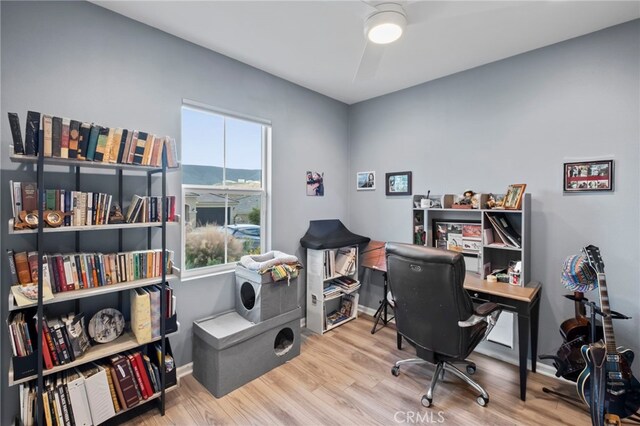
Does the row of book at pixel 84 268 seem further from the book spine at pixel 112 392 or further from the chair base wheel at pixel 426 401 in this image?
the chair base wheel at pixel 426 401

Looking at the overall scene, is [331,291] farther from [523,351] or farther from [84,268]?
[84,268]

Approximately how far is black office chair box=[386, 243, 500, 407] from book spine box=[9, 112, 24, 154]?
86.5 inches

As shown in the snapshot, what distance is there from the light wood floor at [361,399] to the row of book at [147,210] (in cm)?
130

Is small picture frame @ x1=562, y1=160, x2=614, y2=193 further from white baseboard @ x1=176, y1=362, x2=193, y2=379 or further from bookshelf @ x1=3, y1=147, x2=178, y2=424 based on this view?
white baseboard @ x1=176, y1=362, x2=193, y2=379

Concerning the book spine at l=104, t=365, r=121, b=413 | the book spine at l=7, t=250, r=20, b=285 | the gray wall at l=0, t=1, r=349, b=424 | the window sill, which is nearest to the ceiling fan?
the gray wall at l=0, t=1, r=349, b=424

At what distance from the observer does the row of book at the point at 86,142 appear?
149 cm

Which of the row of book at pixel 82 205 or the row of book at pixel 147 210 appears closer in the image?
the row of book at pixel 82 205

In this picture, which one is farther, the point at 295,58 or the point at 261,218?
the point at 261,218

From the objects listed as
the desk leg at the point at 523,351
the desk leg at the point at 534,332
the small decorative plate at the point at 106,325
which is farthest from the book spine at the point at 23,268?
the desk leg at the point at 534,332

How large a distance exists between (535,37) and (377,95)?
1.62m

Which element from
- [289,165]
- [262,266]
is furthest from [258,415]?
[289,165]

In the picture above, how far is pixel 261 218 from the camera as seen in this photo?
301cm

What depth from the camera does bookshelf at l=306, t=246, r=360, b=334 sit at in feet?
10.3

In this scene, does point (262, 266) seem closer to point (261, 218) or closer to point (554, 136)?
point (261, 218)
